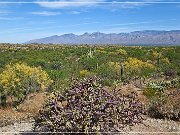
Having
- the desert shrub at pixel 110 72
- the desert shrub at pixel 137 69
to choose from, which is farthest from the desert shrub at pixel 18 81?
the desert shrub at pixel 137 69

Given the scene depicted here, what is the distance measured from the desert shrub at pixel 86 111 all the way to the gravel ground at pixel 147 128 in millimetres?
876

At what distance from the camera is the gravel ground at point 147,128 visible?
9.62 metres

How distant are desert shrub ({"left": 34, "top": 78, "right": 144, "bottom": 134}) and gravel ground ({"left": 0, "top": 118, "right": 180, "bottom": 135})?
88 cm

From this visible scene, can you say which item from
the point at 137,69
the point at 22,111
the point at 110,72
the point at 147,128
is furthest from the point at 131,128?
the point at 137,69

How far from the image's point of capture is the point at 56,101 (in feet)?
28.1

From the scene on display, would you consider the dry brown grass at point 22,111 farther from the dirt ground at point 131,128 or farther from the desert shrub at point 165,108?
the desert shrub at point 165,108

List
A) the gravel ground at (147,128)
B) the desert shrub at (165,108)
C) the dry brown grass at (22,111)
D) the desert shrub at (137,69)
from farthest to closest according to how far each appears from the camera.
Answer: the desert shrub at (137,69)
the dry brown grass at (22,111)
the desert shrub at (165,108)
the gravel ground at (147,128)

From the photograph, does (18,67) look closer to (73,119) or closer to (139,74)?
(73,119)

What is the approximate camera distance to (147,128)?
10.0m

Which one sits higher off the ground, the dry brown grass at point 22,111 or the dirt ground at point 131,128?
the dirt ground at point 131,128

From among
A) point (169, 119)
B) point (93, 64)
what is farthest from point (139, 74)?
point (169, 119)

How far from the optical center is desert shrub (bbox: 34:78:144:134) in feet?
26.7

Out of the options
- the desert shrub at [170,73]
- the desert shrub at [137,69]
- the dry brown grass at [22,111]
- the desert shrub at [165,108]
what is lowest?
the desert shrub at [170,73]

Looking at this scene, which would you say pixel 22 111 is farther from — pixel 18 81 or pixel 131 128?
pixel 131 128
